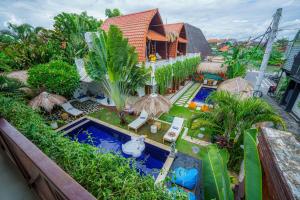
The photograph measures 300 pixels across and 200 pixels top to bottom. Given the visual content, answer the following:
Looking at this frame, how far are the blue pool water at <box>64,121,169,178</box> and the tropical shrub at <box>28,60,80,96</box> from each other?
13.5 feet

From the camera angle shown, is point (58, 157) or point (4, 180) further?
point (4, 180)

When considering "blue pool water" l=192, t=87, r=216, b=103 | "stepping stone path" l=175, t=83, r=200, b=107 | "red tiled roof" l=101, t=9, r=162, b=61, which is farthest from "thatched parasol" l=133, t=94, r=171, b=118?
"blue pool water" l=192, t=87, r=216, b=103

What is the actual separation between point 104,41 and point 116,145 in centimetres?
706

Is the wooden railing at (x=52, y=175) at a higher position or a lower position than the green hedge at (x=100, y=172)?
higher

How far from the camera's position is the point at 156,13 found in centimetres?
1311

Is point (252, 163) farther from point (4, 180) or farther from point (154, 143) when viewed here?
point (154, 143)

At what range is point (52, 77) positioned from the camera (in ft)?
37.2

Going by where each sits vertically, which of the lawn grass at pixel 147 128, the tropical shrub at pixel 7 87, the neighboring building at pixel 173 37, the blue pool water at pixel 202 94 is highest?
the neighboring building at pixel 173 37

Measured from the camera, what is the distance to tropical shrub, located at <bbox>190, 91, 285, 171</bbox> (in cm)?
595

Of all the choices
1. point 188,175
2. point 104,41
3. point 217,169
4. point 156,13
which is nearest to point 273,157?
point 217,169

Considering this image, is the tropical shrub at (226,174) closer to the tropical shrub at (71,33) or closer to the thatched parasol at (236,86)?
the thatched parasol at (236,86)

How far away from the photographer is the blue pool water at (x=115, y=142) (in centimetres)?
809

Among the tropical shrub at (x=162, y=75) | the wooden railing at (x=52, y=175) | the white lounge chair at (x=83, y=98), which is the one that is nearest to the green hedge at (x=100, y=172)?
the wooden railing at (x=52, y=175)

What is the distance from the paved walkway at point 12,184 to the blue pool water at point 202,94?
1585cm
